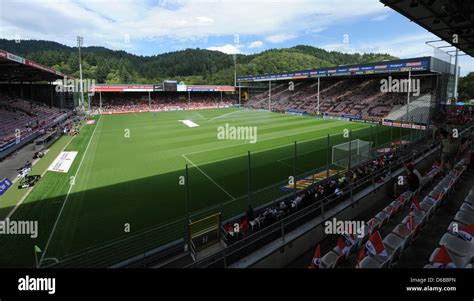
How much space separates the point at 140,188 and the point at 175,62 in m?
133

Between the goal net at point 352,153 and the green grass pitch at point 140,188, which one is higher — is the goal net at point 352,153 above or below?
above

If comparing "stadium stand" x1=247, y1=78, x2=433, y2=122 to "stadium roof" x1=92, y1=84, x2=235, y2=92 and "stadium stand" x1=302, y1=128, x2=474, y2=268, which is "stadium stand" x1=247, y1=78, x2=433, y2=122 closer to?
"stadium roof" x1=92, y1=84, x2=235, y2=92

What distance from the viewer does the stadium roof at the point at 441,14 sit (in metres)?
9.34

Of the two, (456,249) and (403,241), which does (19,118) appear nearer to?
(403,241)

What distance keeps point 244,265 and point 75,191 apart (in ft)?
39.3

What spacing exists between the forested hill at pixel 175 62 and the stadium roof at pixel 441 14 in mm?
90192

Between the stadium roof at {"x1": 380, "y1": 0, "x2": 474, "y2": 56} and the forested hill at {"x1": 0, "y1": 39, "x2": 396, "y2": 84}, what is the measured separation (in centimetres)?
9019

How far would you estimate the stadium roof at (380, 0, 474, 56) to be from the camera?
9.34 m

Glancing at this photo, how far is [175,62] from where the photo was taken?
444 ft

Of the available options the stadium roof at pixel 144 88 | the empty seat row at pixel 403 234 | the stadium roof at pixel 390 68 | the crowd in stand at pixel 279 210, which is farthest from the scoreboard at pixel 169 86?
the empty seat row at pixel 403 234

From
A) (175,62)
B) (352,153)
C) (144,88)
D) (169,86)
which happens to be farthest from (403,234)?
(175,62)

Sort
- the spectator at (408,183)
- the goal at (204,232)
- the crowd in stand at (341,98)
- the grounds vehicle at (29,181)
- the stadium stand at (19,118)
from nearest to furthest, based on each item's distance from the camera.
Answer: the goal at (204,232) → the spectator at (408,183) → the grounds vehicle at (29,181) → the stadium stand at (19,118) → the crowd in stand at (341,98)

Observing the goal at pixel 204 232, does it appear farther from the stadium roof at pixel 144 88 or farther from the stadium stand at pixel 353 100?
the stadium roof at pixel 144 88

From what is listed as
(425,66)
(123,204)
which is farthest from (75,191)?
(425,66)
